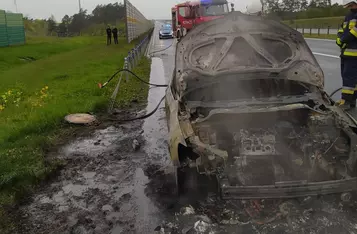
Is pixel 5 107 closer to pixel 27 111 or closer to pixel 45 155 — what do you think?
pixel 27 111

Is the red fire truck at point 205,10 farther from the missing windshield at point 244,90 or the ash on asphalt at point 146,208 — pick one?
the ash on asphalt at point 146,208

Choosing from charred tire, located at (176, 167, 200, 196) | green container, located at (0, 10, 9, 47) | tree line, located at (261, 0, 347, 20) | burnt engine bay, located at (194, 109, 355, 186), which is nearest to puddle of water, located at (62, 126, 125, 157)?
charred tire, located at (176, 167, 200, 196)

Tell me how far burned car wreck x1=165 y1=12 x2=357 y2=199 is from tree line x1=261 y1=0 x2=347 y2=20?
1318 inches

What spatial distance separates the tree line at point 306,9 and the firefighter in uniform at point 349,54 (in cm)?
3167

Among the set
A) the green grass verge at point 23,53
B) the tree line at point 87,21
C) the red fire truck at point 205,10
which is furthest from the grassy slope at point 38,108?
the tree line at point 87,21

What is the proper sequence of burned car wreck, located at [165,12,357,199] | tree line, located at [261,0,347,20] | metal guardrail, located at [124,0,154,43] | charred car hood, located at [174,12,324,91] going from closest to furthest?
burned car wreck, located at [165,12,357,199], charred car hood, located at [174,12,324,91], metal guardrail, located at [124,0,154,43], tree line, located at [261,0,347,20]

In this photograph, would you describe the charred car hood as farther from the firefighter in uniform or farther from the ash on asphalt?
the firefighter in uniform

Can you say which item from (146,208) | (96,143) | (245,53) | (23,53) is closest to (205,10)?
(23,53)

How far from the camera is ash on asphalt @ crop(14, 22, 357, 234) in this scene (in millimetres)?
3342

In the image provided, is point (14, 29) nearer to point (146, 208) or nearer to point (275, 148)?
point (146, 208)

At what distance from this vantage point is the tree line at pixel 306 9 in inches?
A: 1898

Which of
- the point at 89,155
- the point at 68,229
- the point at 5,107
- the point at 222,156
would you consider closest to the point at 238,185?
the point at 222,156

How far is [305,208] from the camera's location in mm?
3520

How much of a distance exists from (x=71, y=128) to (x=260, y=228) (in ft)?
15.5
